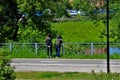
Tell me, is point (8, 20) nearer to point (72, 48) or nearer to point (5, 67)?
point (72, 48)

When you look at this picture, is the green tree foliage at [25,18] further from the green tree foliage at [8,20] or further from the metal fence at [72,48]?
the metal fence at [72,48]

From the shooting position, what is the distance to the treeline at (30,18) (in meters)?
40.2

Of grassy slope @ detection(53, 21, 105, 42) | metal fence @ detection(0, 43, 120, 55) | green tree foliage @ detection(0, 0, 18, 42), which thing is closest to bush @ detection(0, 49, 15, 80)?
metal fence @ detection(0, 43, 120, 55)

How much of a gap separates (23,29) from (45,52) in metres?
7.08

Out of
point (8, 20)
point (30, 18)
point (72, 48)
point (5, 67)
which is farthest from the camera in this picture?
point (8, 20)

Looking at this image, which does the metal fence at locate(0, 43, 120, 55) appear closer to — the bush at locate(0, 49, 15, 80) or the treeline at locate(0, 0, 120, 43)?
the treeline at locate(0, 0, 120, 43)

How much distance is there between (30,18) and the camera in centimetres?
4122

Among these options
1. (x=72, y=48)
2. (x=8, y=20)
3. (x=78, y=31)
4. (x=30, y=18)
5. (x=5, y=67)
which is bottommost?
(x=78, y=31)

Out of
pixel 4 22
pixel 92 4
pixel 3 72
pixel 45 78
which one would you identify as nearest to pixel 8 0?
pixel 4 22

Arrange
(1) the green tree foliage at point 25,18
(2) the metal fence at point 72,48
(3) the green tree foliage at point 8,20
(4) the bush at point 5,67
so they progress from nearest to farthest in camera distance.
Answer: (4) the bush at point 5,67 < (2) the metal fence at point 72,48 < (1) the green tree foliage at point 25,18 < (3) the green tree foliage at point 8,20

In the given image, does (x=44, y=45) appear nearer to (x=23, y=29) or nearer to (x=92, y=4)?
(x=23, y=29)

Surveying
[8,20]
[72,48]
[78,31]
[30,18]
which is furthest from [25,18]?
[78,31]

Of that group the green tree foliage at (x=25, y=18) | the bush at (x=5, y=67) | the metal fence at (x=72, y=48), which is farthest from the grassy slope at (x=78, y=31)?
the bush at (x=5, y=67)

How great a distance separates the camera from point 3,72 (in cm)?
1331
